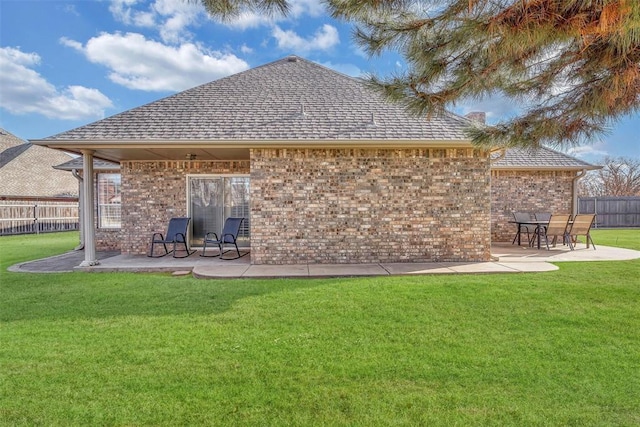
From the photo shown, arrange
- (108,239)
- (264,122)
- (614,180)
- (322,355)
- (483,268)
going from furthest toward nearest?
(614,180)
(108,239)
(264,122)
(483,268)
(322,355)

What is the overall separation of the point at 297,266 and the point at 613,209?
2006 cm

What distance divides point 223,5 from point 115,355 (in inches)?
134

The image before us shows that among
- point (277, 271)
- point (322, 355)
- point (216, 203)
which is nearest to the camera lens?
point (322, 355)

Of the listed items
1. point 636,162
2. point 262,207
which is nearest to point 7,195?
point 262,207

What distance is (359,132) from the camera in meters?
7.74

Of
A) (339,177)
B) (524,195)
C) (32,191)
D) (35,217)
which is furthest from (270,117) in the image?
(32,191)

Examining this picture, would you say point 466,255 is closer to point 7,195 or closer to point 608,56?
point 608,56

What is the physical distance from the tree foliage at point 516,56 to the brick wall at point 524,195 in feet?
21.5

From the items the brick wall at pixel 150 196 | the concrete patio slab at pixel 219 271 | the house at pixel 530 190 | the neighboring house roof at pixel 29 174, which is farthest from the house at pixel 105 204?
the neighboring house roof at pixel 29 174

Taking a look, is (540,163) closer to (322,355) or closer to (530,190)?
(530,190)

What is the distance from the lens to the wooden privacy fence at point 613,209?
1925 centimetres

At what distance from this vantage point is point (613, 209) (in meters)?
19.3

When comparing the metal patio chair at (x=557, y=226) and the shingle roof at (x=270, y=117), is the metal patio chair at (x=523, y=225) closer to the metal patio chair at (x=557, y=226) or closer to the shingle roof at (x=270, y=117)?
the metal patio chair at (x=557, y=226)

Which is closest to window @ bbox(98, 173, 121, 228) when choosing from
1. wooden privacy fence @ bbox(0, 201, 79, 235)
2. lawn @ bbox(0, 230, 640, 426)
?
lawn @ bbox(0, 230, 640, 426)
